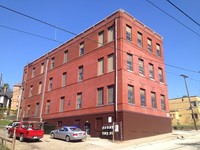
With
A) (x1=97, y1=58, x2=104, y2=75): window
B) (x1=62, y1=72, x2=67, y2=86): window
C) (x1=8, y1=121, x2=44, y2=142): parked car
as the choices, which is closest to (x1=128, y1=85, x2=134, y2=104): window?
(x1=97, y1=58, x2=104, y2=75): window

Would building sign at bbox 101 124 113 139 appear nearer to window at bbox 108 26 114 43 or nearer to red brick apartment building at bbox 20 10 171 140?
red brick apartment building at bbox 20 10 171 140

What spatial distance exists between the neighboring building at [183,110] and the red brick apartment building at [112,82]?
30.5 metres

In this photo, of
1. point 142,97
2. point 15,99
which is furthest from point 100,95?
point 15,99

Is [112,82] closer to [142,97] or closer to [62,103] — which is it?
[142,97]

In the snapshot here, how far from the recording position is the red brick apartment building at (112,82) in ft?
89.8

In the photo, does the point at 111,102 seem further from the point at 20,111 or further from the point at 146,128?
the point at 20,111

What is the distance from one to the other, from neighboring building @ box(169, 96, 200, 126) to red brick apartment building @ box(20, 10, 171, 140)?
3045cm

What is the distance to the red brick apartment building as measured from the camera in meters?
27.4

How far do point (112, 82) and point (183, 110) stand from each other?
43233mm

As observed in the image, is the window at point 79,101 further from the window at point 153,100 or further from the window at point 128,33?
the window at point 128,33

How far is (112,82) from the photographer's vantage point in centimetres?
2808

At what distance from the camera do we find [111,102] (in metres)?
27.6

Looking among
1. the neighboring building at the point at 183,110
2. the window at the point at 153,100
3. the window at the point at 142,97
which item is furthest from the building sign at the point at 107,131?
the neighboring building at the point at 183,110

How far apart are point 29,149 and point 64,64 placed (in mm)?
21375
